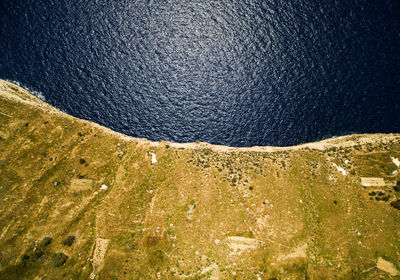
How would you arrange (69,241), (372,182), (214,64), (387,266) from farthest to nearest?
1. (214,64)
2. (372,182)
3. (69,241)
4. (387,266)

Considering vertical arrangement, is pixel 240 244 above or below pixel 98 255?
above

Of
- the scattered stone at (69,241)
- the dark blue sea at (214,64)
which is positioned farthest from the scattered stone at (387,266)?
the scattered stone at (69,241)

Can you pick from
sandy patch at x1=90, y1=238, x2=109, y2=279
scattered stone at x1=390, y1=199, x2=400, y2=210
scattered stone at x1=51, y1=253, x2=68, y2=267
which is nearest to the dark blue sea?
scattered stone at x1=390, y1=199, x2=400, y2=210

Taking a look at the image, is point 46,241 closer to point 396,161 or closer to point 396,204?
point 396,204

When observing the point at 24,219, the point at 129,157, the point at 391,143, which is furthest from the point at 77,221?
the point at 391,143

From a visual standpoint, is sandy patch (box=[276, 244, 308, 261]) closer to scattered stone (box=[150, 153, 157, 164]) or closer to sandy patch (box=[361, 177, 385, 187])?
sandy patch (box=[361, 177, 385, 187])

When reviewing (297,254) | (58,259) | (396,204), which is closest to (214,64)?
(297,254)
